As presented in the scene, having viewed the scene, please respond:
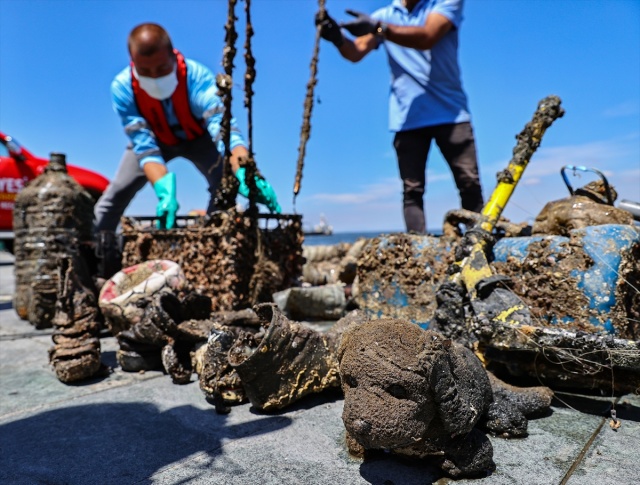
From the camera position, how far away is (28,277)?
3.61 metres

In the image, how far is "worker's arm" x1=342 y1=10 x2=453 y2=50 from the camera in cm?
308

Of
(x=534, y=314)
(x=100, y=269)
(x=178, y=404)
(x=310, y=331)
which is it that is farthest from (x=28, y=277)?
(x=534, y=314)

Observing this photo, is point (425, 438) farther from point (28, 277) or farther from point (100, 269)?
point (28, 277)

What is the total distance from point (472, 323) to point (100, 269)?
2.91m

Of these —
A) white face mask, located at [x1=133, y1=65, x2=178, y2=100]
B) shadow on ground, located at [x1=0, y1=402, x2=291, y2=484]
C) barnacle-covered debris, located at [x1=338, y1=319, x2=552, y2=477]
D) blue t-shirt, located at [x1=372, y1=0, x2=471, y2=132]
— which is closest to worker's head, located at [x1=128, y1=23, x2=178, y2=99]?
white face mask, located at [x1=133, y1=65, x2=178, y2=100]

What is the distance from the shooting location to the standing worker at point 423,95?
3166mm

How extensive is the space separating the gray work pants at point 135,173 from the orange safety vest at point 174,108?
5.0 inches

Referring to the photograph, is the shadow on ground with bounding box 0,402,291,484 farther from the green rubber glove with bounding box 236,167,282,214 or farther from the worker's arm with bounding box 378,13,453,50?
the worker's arm with bounding box 378,13,453,50

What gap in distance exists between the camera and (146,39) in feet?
11.5

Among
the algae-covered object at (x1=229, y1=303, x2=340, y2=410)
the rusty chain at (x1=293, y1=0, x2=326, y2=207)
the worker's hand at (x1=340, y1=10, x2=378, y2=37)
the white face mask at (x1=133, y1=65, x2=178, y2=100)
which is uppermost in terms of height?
the worker's hand at (x1=340, y1=10, x2=378, y2=37)

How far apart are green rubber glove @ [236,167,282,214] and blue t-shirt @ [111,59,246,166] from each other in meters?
0.67

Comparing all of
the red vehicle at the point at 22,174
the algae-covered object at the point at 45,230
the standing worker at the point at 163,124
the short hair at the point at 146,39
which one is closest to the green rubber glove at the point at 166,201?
the standing worker at the point at 163,124

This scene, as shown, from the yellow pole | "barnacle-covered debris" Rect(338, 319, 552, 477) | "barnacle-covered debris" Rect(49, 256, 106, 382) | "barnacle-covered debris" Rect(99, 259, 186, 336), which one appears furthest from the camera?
"barnacle-covered debris" Rect(99, 259, 186, 336)

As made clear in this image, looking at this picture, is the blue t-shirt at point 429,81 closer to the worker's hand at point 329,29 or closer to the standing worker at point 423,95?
the standing worker at point 423,95
